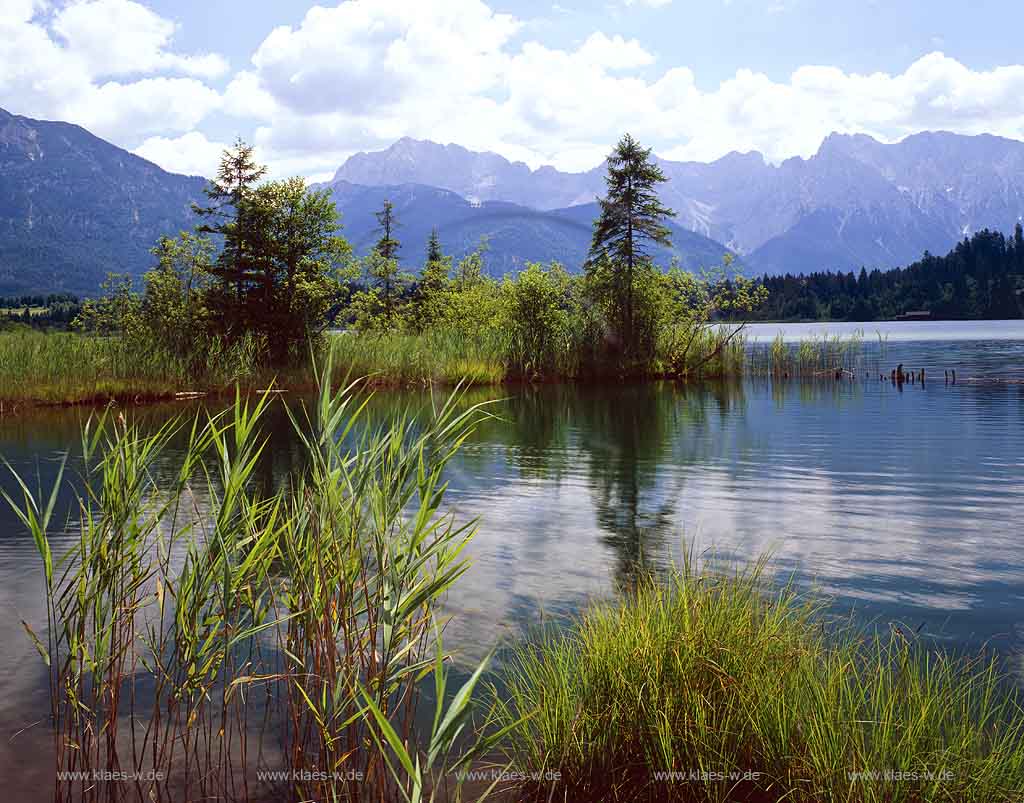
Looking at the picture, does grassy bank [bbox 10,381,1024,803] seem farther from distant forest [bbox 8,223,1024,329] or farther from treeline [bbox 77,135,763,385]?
distant forest [bbox 8,223,1024,329]

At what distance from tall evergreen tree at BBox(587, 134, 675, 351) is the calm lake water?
35.4ft

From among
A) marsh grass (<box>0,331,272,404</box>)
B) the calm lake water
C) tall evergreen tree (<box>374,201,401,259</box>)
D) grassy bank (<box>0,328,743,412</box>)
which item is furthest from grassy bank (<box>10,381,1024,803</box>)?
tall evergreen tree (<box>374,201,401,259</box>)

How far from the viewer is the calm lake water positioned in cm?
773

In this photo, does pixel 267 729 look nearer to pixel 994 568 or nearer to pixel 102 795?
pixel 102 795

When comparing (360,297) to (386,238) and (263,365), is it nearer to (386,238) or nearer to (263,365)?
(263,365)

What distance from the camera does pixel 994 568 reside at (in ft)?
30.4

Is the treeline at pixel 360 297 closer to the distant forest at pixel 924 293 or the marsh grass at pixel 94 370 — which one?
the marsh grass at pixel 94 370

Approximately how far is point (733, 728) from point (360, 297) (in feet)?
136

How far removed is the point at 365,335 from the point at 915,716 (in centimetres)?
3384

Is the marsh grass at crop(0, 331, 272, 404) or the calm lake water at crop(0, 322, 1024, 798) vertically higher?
the marsh grass at crop(0, 331, 272, 404)

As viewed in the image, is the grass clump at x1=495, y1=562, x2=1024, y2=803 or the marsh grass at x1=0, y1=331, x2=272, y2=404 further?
the marsh grass at x1=0, y1=331, x2=272, y2=404

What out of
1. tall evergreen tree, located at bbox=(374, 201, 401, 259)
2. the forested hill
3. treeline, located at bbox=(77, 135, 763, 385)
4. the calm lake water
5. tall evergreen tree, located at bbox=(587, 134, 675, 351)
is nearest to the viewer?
the calm lake water

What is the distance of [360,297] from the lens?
4403cm

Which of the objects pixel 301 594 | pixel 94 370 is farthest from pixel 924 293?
pixel 301 594
